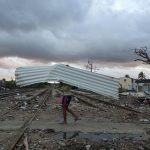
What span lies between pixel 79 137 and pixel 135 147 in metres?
2.52

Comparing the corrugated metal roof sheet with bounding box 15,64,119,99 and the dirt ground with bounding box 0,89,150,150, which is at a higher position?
the corrugated metal roof sheet with bounding box 15,64,119,99

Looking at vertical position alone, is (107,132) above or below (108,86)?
below

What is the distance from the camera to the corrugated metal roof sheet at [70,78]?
34.0 ft

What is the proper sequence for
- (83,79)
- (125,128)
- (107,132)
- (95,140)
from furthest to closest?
1. (125,128)
2. (107,132)
3. (95,140)
4. (83,79)

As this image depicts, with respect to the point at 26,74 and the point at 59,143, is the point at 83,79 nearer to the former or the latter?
the point at 26,74

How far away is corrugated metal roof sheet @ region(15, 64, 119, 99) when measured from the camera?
1035 cm

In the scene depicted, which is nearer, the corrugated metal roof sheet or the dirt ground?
the corrugated metal roof sheet

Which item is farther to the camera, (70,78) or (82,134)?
(82,134)

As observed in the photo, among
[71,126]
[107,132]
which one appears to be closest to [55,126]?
[71,126]

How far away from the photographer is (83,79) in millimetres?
10688

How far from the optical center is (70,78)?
10.4 metres

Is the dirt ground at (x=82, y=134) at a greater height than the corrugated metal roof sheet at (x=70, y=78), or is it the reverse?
the corrugated metal roof sheet at (x=70, y=78)

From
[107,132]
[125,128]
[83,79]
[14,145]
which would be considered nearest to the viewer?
[83,79]

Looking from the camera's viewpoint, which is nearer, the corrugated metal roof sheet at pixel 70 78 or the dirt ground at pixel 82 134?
the corrugated metal roof sheet at pixel 70 78
